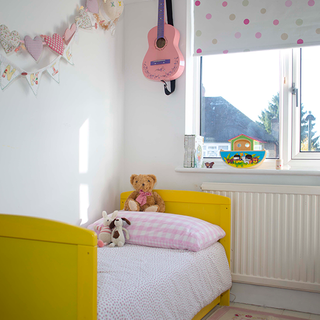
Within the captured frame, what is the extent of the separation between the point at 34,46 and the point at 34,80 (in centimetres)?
15

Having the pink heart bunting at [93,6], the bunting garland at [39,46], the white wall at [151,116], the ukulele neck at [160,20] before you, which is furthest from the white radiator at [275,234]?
the pink heart bunting at [93,6]

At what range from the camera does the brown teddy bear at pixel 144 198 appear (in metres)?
2.10

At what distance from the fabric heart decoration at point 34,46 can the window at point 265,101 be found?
4.20 feet

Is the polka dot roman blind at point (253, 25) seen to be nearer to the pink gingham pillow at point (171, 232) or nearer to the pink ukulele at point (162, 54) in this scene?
the pink ukulele at point (162, 54)

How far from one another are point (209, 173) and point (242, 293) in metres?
0.80

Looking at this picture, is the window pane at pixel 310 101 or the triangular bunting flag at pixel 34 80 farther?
the window pane at pixel 310 101

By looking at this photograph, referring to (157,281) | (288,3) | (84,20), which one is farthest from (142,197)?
(288,3)

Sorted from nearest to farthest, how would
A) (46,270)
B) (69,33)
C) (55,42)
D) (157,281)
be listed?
(46,270) < (157,281) < (55,42) < (69,33)

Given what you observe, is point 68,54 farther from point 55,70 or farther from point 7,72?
point 7,72

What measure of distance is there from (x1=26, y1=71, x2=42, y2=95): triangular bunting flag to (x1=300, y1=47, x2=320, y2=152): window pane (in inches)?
65.5

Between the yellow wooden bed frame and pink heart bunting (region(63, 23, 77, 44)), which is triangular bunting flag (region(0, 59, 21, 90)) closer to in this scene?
pink heart bunting (region(63, 23, 77, 44))

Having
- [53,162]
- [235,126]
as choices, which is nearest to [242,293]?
[235,126]

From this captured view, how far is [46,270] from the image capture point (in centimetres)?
97

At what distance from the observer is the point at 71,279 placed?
3.08ft
